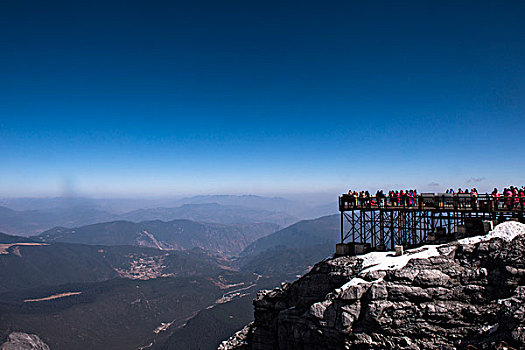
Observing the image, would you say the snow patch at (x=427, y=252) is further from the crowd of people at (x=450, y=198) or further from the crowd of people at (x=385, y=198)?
the crowd of people at (x=385, y=198)

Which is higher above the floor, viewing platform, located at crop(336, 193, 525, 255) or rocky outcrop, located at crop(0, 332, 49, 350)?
viewing platform, located at crop(336, 193, 525, 255)

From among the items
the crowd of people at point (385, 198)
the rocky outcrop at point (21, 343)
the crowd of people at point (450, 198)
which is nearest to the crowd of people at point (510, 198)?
the crowd of people at point (450, 198)

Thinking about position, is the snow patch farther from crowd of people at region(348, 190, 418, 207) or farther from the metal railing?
crowd of people at region(348, 190, 418, 207)

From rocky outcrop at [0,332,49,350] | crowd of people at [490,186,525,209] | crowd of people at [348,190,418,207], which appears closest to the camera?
crowd of people at [490,186,525,209]

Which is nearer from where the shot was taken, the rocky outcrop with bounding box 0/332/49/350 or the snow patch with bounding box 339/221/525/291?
the snow patch with bounding box 339/221/525/291

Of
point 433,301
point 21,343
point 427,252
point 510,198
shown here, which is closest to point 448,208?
point 510,198

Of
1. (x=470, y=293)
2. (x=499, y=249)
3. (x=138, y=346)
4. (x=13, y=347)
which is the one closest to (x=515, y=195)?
(x=499, y=249)

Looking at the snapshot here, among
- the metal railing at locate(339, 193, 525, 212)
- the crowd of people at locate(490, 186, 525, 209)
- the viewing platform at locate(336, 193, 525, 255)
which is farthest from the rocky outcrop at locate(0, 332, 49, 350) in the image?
the crowd of people at locate(490, 186, 525, 209)

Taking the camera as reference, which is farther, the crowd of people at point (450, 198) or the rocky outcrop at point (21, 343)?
the rocky outcrop at point (21, 343)
